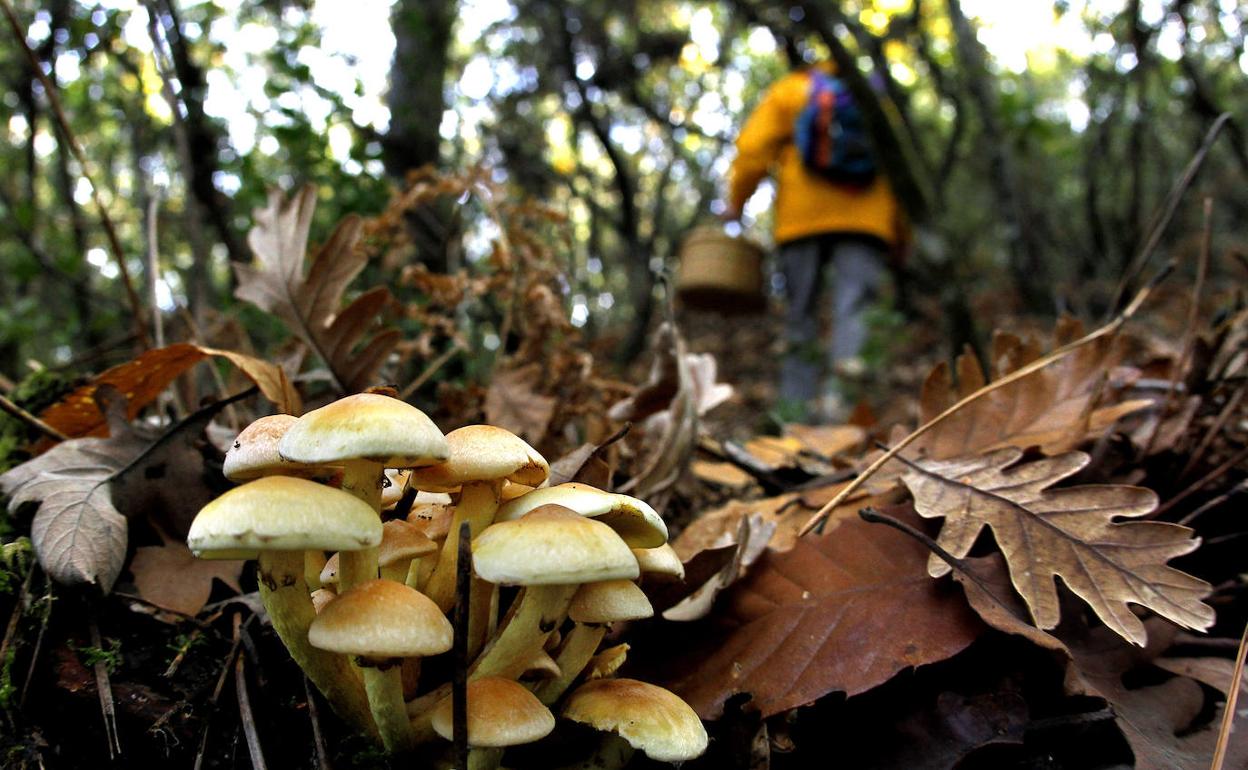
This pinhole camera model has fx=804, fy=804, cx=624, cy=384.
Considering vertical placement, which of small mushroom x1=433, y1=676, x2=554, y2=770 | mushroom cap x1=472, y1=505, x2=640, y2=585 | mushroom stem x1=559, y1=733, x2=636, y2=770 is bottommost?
mushroom stem x1=559, y1=733, x2=636, y2=770

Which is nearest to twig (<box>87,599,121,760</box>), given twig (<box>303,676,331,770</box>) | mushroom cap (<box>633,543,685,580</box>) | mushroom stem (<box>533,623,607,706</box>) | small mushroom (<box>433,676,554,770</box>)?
twig (<box>303,676,331,770</box>)

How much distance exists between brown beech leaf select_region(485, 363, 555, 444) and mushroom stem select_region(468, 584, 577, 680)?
2.60 ft

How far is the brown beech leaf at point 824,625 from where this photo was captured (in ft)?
3.97

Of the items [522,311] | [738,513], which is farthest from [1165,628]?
[522,311]

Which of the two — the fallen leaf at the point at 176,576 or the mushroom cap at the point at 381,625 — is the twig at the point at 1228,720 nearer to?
the mushroom cap at the point at 381,625

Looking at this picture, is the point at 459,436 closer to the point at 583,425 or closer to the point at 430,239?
the point at 583,425

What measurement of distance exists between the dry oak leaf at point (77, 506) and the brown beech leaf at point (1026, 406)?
59.5 inches

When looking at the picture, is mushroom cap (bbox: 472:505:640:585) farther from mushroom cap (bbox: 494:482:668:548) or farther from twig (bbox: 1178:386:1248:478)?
twig (bbox: 1178:386:1248:478)

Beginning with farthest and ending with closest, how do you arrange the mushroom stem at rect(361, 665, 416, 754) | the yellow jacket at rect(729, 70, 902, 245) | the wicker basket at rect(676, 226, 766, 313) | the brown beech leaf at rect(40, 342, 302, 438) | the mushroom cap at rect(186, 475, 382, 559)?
the wicker basket at rect(676, 226, 766, 313), the yellow jacket at rect(729, 70, 902, 245), the brown beech leaf at rect(40, 342, 302, 438), the mushroom stem at rect(361, 665, 416, 754), the mushroom cap at rect(186, 475, 382, 559)

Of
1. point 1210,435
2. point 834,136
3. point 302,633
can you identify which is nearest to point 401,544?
point 302,633

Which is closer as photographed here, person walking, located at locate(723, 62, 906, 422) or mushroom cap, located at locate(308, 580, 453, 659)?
mushroom cap, located at locate(308, 580, 453, 659)

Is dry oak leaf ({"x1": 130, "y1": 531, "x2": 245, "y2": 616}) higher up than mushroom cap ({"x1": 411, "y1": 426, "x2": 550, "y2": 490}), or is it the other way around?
mushroom cap ({"x1": 411, "y1": 426, "x2": 550, "y2": 490})

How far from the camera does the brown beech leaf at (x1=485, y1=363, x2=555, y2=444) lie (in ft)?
6.22

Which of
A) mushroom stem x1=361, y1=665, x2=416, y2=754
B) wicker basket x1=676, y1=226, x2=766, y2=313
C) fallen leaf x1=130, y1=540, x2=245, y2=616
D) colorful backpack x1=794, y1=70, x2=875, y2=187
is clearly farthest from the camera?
wicker basket x1=676, y1=226, x2=766, y2=313
